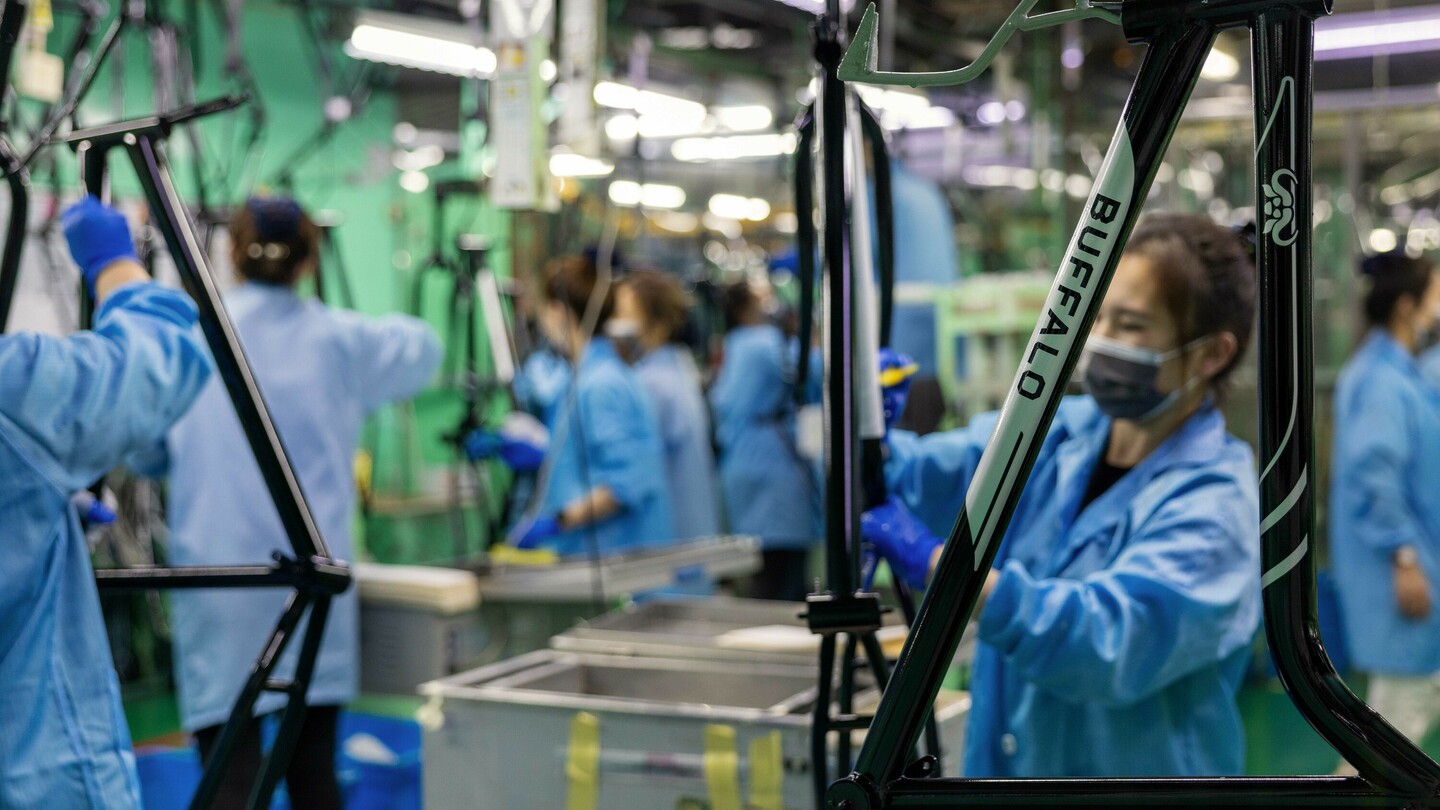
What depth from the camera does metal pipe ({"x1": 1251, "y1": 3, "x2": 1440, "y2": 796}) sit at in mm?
1024

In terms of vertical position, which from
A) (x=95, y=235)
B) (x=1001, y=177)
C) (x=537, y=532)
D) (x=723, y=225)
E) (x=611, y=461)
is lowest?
(x=537, y=532)

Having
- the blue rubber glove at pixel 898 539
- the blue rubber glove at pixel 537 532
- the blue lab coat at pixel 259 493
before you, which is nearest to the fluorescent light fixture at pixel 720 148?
the blue rubber glove at pixel 537 532

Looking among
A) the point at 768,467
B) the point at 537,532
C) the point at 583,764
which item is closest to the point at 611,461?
the point at 537,532

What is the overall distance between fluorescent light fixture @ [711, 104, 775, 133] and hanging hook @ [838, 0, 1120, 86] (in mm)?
5622

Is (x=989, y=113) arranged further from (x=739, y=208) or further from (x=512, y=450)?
(x=512, y=450)

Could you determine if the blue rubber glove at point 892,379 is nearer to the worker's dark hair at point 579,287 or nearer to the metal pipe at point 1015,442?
the metal pipe at point 1015,442

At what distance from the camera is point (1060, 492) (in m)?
1.89

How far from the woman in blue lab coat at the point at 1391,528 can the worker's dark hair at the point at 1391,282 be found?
4.9 inches

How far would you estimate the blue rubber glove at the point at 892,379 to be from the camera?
70.9 inches

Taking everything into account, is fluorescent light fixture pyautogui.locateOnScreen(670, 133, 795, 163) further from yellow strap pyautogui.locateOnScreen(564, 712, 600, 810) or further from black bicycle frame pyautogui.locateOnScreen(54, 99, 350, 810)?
black bicycle frame pyautogui.locateOnScreen(54, 99, 350, 810)

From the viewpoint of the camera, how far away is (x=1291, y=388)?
1027mm

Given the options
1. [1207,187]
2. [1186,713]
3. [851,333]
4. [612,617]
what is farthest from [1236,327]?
[1207,187]

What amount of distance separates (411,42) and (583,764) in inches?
132

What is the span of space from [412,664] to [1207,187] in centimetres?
389
